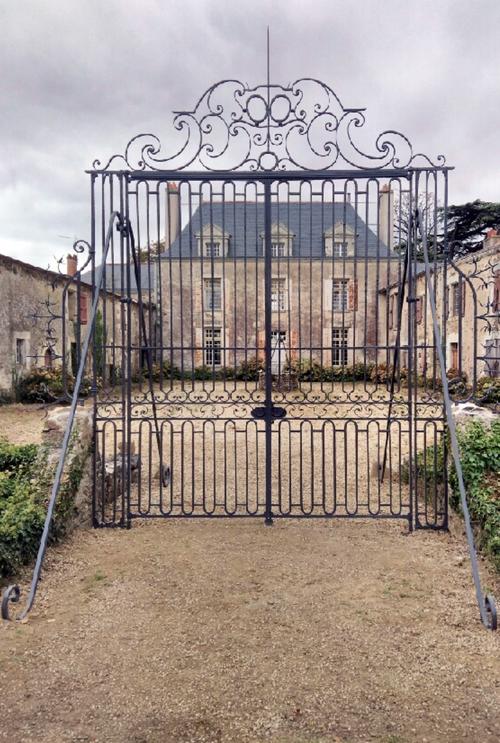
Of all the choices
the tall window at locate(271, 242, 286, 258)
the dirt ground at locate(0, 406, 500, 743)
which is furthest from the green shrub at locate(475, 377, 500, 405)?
the dirt ground at locate(0, 406, 500, 743)

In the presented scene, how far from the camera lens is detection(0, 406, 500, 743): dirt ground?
84.4 inches

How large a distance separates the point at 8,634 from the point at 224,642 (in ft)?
3.82

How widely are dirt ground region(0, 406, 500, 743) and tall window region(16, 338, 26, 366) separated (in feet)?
34.1

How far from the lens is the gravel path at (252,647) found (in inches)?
84.4

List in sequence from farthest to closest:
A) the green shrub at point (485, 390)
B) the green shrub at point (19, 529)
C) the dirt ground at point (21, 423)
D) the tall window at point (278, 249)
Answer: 1. the green shrub at point (485, 390)
2. the dirt ground at point (21, 423)
3. the tall window at point (278, 249)
4. the green shrub at point (19, 529)

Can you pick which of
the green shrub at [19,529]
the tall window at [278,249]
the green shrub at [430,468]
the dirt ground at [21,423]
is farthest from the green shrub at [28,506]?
the dirt ground at [21,423]

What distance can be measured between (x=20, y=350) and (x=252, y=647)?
1247 centimetres

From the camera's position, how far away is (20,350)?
1344 cm

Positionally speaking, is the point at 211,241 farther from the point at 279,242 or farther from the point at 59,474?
the point at 59,474

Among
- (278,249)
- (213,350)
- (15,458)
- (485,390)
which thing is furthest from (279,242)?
(485,390)

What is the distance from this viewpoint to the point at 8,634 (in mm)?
2781

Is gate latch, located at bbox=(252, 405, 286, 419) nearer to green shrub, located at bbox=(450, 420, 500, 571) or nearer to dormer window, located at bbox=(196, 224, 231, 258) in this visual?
dormer window, located at bbox=(196, 224, 231, 258)

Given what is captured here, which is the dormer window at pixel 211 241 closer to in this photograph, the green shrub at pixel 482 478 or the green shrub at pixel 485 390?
the green shrub at pixel 482 478

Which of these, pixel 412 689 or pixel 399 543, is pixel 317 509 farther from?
pixel 412 689
